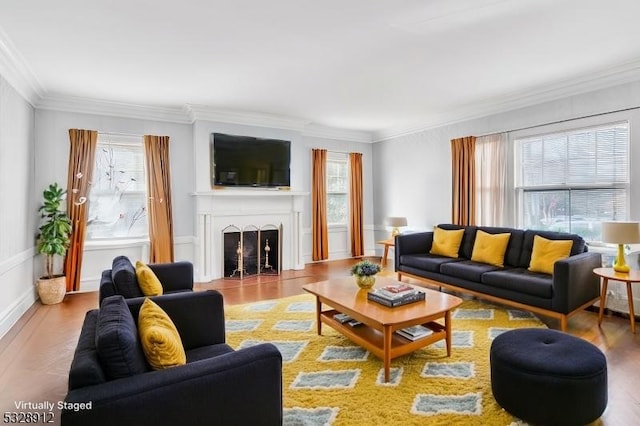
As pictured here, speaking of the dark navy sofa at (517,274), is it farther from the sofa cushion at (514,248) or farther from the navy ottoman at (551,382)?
the navy ottoman at (551,382)

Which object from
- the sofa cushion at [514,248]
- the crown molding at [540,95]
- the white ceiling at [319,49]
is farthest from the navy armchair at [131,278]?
the crown molding at [540,95]

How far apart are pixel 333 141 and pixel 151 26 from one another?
4.55m

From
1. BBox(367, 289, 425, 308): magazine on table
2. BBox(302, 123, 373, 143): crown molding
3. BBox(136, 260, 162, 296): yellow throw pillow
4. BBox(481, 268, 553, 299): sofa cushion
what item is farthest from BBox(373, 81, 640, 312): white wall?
BBox(136, 260, 162, 296): yellow throw pillow

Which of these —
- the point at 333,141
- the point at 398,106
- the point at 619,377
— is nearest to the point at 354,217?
the point at 333,141

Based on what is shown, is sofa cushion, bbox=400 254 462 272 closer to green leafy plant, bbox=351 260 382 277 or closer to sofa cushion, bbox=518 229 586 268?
sofa cushion, bbox=518 229 586 268

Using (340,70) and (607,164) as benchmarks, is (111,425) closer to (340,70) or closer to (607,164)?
(340,70)

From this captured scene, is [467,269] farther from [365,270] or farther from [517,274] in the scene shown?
[365,270]

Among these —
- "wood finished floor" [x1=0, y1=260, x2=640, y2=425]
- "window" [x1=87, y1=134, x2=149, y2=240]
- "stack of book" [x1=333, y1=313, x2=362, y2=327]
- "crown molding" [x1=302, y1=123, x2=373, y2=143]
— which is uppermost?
"crown molding" [x1=302, y1=123, x2=373, y2=143]

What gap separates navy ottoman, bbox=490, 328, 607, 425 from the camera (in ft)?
6.08

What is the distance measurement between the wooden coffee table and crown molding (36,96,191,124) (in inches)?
150

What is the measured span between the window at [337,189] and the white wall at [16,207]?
4.70 m

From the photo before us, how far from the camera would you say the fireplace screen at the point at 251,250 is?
5715 millimetres

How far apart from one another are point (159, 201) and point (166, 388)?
441 centimetres

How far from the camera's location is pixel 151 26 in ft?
9.21
